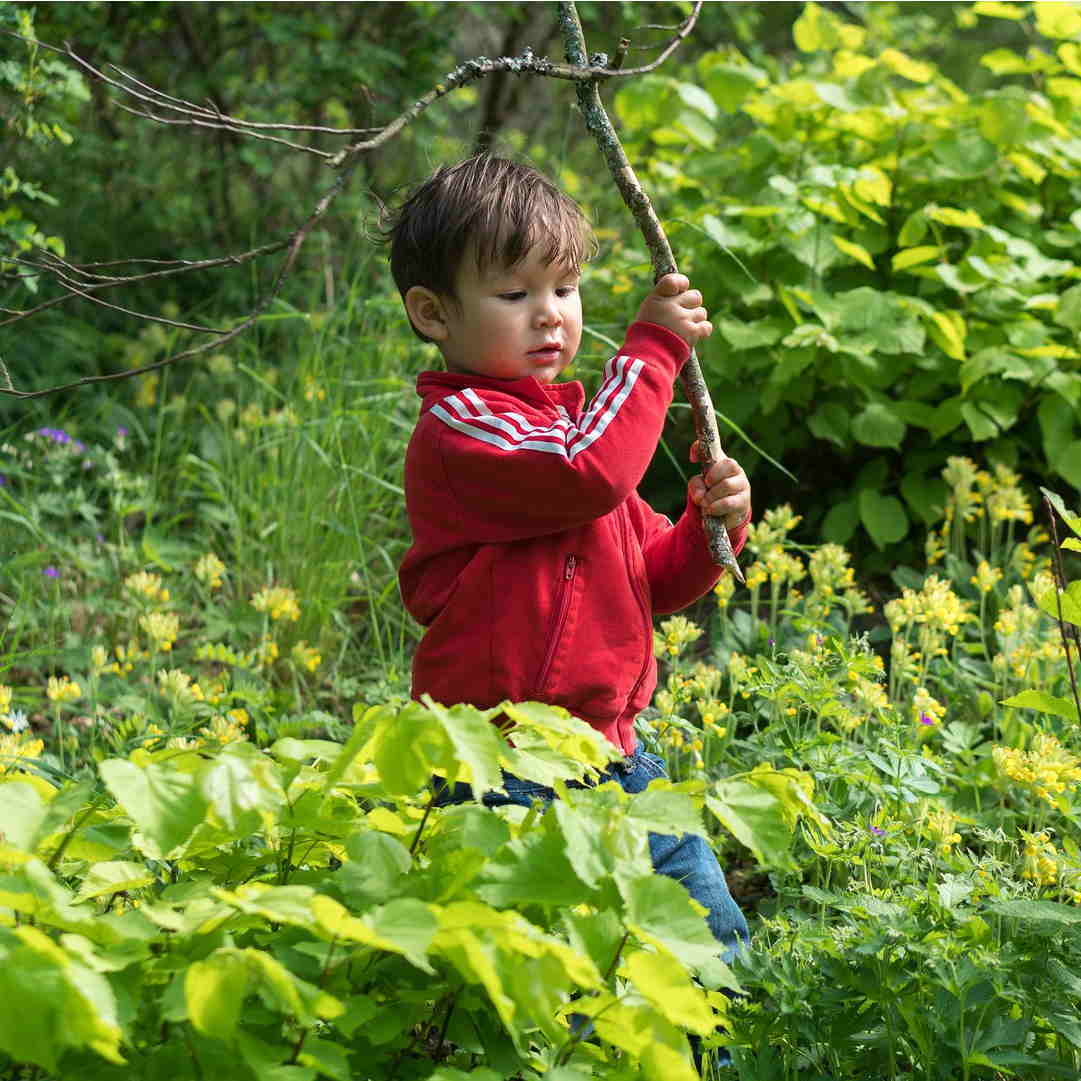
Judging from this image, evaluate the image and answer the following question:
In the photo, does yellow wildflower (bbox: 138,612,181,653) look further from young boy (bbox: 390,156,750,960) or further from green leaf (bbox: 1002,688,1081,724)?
green leaf (bbox: 1002,688,1081,724)

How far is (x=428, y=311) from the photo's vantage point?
2.24 m

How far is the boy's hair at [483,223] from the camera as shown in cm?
212

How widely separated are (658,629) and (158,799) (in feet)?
8.11

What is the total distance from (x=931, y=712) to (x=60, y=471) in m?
2.51

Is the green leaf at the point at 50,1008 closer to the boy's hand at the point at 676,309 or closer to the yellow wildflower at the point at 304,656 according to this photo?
the boy's hand at the point at 676,309

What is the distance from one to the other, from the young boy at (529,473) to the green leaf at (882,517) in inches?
64.2

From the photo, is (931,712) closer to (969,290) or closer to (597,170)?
(969,290)

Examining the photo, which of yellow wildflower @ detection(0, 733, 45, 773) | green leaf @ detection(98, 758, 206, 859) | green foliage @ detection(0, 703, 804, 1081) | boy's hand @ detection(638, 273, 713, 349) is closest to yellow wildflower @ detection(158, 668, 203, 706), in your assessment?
yellow wildflower @ detection(0, 733, 45, 773)

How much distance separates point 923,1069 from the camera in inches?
72.4

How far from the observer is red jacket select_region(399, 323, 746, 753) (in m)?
2.04

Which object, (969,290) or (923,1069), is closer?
(923,1069)

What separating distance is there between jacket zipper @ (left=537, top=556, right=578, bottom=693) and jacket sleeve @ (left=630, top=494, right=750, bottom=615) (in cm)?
23

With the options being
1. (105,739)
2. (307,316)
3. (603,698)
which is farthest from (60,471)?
(603,698)

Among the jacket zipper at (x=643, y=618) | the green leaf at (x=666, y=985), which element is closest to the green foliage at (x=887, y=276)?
the jacket zipper at (x=643, y=618)
